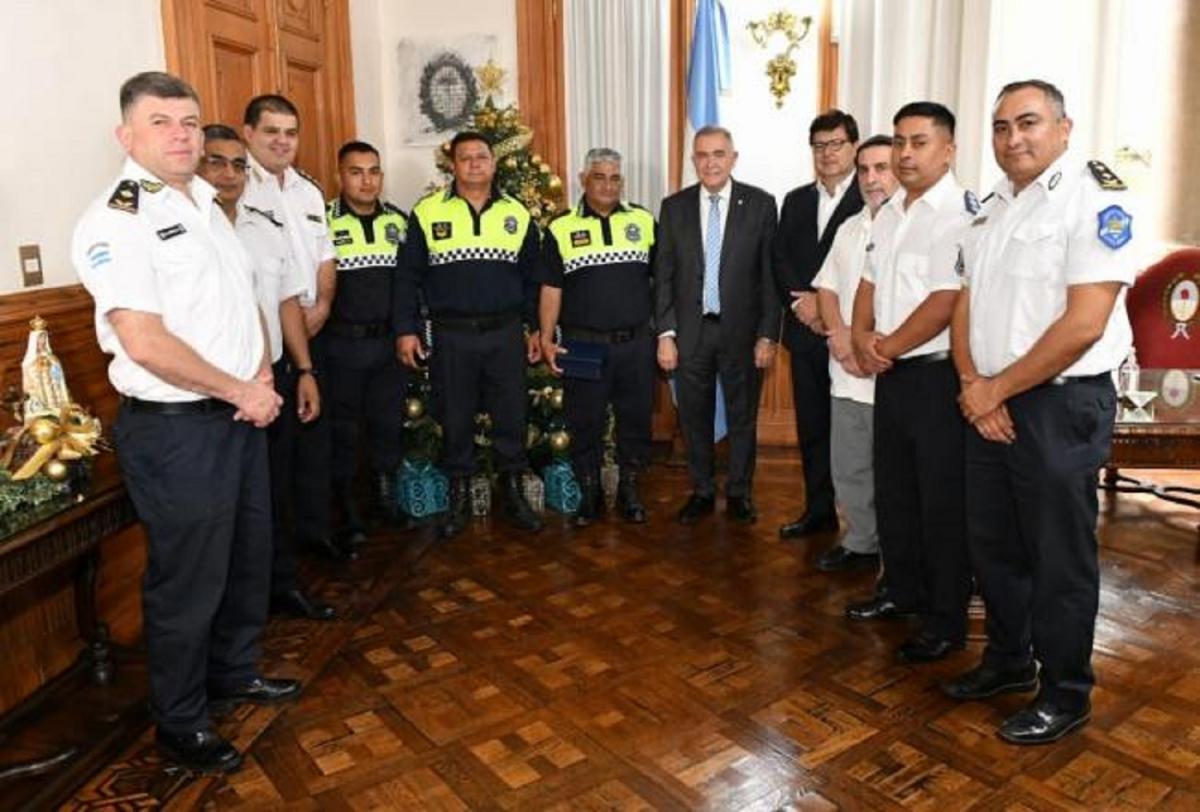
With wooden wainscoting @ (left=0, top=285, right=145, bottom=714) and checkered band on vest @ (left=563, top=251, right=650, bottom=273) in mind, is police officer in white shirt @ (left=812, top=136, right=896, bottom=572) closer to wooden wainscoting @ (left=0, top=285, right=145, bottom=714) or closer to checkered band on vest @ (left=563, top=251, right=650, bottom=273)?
checkered band on vest @ (left=563, top=251, right=650, bottom=273)

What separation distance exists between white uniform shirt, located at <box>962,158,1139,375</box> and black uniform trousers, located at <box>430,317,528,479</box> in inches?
79.4

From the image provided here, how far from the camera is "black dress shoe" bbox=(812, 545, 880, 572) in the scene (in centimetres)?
352

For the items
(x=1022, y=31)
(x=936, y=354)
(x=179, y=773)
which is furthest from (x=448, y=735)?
(x=1022, y=31)

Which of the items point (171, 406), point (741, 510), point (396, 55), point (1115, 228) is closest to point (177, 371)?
point (171, 406)

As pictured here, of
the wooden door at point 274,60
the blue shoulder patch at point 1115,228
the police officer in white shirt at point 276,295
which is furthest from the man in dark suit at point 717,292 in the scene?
the blue shoulder patch at point 1115,228

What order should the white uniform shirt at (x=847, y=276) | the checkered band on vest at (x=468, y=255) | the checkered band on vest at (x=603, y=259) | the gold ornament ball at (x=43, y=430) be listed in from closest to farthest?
the gold ornament ball at (x=43, y=430), the white uniform shirt at (x=847, y=276), the checkered band on vest at (x=468, y=255), the checkered band on vest at (x=603, y=259)

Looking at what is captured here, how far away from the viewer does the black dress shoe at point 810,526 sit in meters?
3.88

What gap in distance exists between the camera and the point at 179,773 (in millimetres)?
2324

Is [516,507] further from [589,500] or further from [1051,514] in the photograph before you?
[1051,514]

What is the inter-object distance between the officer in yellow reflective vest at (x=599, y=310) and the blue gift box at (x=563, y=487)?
137mm

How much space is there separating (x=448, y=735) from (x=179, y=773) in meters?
0.63

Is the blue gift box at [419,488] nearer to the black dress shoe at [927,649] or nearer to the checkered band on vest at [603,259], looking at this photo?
the checkered band on vest at [603,259]

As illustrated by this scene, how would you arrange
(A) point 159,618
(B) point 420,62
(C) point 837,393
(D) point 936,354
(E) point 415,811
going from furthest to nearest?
(B) point 420,62 → (C) point 837,393 → (D) point 936,354 → (A) point 159,618 → (E) point 415,811

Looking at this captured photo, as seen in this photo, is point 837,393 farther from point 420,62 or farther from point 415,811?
point 420,62
